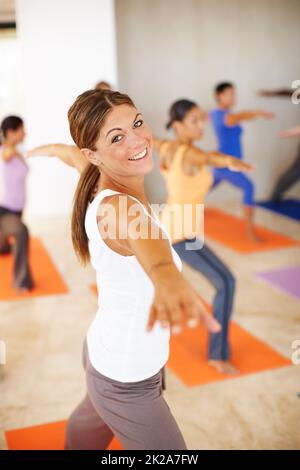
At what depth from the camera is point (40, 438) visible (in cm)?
242

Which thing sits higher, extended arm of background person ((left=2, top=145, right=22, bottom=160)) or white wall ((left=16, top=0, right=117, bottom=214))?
white wall ((left=16, top=0, right=117, bottom=214))

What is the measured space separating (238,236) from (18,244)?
2.35m

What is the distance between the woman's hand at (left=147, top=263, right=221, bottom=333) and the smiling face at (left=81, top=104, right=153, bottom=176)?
15.7 inches

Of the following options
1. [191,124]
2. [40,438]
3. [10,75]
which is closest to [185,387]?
[40,438]

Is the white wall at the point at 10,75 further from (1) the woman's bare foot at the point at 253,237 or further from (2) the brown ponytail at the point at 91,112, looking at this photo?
(2) the brown ponytail at the point at 91,112

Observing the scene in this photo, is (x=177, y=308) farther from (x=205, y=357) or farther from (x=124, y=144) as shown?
(x=205, y=357)

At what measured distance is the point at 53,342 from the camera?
11.2 feet

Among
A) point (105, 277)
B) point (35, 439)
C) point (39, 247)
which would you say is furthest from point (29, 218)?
point (105, 277)

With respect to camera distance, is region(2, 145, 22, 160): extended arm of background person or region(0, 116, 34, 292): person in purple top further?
region(0, 116, 34, 292): person in purple top

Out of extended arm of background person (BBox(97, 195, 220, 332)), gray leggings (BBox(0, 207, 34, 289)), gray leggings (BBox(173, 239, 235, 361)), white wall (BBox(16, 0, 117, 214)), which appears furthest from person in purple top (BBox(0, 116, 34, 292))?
extended arm of background person (BBox(97, 195, 220, 332))

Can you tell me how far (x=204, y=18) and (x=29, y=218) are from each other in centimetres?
308

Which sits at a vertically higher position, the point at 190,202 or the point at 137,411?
the point at 190,202

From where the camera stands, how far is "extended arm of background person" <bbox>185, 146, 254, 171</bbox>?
85.7 inches

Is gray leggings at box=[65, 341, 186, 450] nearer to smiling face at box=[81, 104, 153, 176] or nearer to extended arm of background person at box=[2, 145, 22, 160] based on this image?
smiling face at box=[81, 104, 153, 176]
